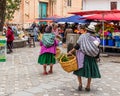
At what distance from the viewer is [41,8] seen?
3619cm

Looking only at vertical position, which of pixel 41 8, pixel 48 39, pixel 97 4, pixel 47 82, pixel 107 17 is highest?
pixel 97 4

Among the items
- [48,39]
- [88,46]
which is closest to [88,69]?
[88,46]

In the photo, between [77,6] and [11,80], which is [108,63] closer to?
[11,80]

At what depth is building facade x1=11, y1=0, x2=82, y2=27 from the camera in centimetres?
3180

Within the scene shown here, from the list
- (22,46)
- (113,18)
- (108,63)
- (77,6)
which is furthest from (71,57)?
(77,6)

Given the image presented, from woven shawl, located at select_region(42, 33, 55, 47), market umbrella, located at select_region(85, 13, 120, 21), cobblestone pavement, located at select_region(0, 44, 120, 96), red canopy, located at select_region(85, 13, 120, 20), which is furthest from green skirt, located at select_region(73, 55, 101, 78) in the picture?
market umbrella, located at select_region(85, 13, 120, 21)

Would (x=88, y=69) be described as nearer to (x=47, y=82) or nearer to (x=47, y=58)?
(x=47, y=82)

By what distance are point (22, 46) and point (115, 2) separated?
13.3 meters

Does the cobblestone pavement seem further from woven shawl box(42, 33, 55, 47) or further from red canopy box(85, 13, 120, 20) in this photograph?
red canopy box(85, 13, 120, 20)

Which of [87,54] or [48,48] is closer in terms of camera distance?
[87,54]

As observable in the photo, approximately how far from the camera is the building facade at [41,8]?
1252 inches

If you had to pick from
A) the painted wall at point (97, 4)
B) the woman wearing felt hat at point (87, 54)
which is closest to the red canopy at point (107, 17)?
the woman wearing felt hat at point (87, 54)

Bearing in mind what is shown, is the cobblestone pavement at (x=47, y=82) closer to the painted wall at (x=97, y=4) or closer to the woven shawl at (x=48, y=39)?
the woven shawl at (x=48, y=39)

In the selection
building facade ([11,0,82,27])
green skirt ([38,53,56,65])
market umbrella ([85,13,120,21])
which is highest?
building facade ([11,0,82,27])
